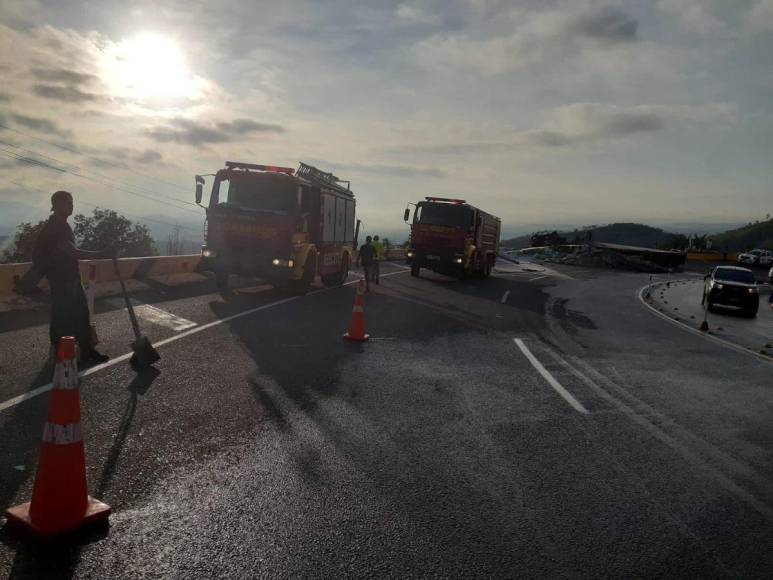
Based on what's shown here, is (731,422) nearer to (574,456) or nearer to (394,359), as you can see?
(574,456)

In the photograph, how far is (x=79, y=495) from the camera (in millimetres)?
3613

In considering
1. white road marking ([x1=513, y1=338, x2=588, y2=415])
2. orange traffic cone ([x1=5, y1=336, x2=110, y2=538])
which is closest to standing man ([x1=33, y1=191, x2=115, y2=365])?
orange traffic cone ([x1=5, y1=336, x2=110, y2=538])

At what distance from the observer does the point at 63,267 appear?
747 cm

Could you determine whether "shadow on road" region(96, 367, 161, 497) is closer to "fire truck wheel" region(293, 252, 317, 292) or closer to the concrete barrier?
the concrete barrier

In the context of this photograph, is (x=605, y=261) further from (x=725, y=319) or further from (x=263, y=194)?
(x=263, y=194)

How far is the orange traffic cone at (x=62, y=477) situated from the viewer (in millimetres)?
3471

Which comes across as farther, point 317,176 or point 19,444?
point 317,176

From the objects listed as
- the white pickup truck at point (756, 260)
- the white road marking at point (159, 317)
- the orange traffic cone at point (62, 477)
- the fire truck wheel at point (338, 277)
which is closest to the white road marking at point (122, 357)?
the white road marking at point (159, 317)

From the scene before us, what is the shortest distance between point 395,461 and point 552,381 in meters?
4.22

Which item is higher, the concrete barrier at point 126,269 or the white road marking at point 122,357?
the concrete barrier at point 126,269

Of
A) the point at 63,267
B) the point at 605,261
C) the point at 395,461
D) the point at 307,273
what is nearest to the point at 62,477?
the point at 395,461

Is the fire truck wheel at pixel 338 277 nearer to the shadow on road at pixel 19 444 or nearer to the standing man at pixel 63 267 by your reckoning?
the standing man at pixel 63 267

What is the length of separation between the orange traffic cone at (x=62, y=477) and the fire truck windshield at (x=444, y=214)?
86.1 ft

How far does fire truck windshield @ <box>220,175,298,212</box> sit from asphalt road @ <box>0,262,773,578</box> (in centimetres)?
633
